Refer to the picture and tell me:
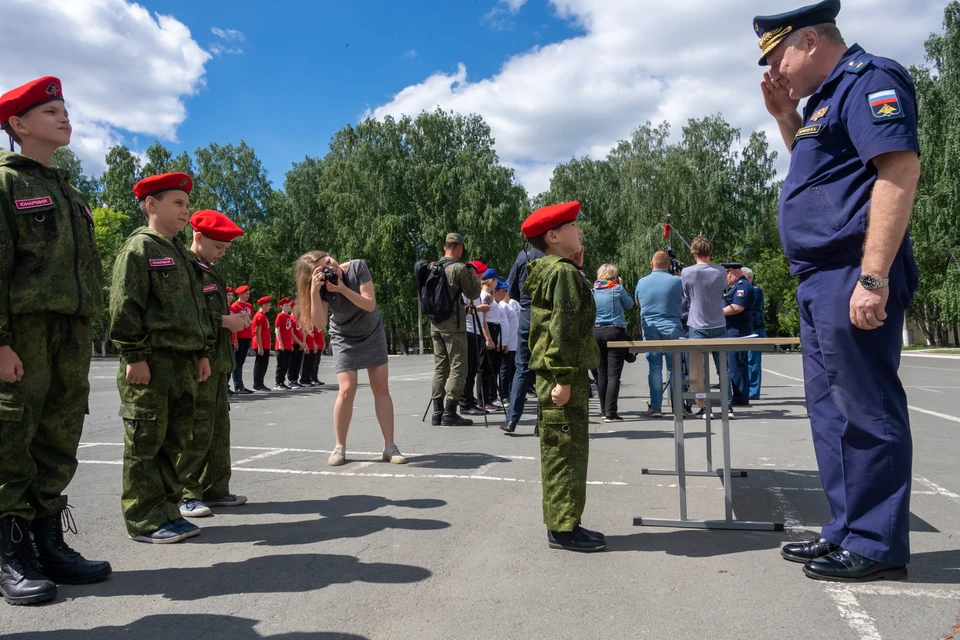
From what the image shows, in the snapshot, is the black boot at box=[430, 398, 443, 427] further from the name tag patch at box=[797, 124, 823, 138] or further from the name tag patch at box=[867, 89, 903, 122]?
the name tag patch at box=[867, 89, 903, 122]

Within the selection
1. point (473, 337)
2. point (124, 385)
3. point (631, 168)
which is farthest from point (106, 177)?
point (124, 385)

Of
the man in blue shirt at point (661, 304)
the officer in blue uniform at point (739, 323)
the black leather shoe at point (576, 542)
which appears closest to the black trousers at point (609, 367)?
the man in blue shirt at point (661, 304)

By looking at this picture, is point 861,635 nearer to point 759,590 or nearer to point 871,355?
point 759,590

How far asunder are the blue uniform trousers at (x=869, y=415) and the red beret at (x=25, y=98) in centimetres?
371

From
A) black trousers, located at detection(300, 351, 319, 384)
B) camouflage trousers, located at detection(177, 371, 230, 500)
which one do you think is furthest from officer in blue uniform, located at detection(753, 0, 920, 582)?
black trousers, located at detection(300, 351, 319, 384)

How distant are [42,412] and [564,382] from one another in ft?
8.04

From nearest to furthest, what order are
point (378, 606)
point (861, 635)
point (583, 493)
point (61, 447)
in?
point (861, 635) < point (378, 606) < point (61, 447) < point (583, 493)

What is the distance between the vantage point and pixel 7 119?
3.42 metres

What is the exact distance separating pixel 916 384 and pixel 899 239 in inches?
531

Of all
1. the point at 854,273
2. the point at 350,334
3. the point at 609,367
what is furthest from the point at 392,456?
the point at 854,273

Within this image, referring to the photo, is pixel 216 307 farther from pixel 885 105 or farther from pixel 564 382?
pixel 885 105

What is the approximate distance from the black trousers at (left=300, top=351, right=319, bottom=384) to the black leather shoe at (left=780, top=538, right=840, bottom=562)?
1472 cm

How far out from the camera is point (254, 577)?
11.2ft

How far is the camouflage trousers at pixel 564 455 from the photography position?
12.2 ft
